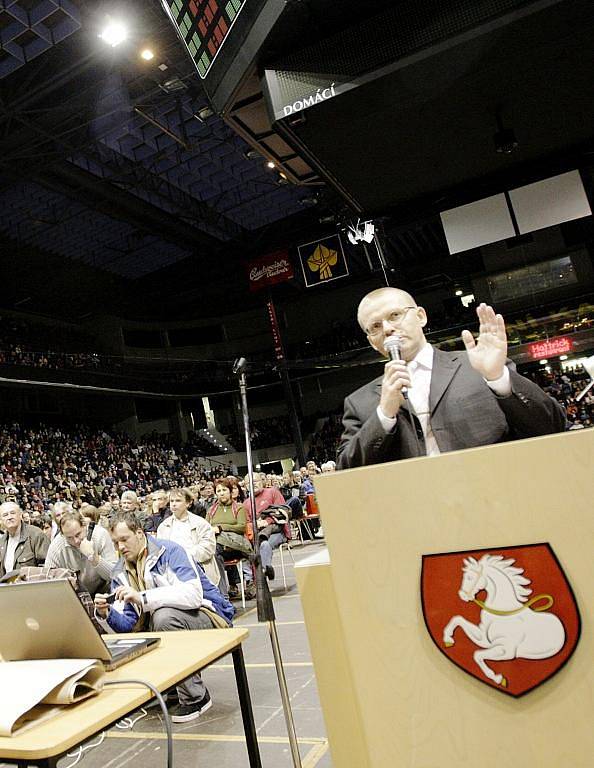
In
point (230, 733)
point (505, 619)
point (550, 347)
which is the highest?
point (550, 347)

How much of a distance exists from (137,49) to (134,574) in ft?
32.5

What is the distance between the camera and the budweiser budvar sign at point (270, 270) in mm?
19594

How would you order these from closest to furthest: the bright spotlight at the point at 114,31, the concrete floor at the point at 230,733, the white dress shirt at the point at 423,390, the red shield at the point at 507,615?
the red shield at the point at 507,615, the white dress shirt at the point at 423,390, the concrete floor at the point at 230,733, the bright spotlight at the point at 114,31

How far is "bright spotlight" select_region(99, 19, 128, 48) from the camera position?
8680mm

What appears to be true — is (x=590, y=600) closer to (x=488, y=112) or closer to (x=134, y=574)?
(x=134, y=574)

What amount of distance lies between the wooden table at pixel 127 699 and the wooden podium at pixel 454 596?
2.09 ft

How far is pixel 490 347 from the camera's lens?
1.57 metres

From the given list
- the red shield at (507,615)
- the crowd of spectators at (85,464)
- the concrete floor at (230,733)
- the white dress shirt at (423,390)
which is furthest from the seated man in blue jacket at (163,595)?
the crowd of spectators at (85,464)

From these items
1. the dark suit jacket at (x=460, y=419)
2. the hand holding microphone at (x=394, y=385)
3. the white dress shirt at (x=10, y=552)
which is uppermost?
the hand holding microphone at (x=394, y=385)

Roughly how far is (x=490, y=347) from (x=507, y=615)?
2.69 ft

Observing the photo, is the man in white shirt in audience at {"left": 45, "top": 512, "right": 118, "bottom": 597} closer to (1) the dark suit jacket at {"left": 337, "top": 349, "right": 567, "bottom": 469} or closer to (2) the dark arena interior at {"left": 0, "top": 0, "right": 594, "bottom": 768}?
(2) the dark arena interior at {"left": 0, "top": 0, "right": 594, "bottom": 768}

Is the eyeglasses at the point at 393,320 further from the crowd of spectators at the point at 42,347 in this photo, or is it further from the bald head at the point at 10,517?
the crowd of spectators at the point at 42,347

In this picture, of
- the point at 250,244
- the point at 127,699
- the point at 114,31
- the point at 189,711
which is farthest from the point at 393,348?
the point at 250,244

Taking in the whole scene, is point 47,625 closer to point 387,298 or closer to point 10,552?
point 387,298
